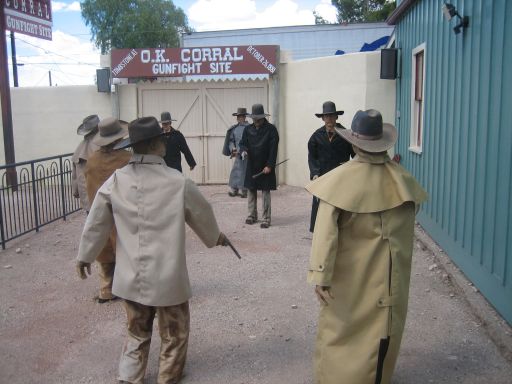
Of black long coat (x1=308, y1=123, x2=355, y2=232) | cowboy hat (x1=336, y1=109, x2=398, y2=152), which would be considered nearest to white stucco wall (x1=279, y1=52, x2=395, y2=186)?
black long coat (x1=308, y1=123, x2=355, y2=232)

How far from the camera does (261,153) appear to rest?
8.78 m

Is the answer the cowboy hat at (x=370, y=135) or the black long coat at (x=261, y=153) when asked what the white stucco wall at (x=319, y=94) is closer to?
the black long coat at (x=261, y=153)

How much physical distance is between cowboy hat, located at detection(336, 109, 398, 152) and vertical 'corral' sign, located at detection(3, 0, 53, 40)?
12106 mm

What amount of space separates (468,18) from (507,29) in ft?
4.04

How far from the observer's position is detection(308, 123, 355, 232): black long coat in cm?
711

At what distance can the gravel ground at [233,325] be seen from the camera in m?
4.10

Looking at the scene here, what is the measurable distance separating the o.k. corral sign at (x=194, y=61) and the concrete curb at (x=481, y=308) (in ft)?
22.7

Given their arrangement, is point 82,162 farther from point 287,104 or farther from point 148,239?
point 287,104

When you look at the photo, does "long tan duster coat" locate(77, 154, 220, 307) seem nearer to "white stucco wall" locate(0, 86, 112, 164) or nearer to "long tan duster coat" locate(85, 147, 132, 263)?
"long tan duster coat" locate(85, 147, 132, 263)

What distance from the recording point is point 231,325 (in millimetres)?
4953

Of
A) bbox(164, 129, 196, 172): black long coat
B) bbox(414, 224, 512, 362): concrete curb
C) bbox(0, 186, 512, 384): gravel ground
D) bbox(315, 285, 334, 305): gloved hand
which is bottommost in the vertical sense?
bbox(0, 186, 512, 384): gravel ground

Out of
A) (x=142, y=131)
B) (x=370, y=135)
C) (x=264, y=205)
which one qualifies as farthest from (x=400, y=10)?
(x=142, y=131)

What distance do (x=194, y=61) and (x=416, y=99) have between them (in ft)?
18.5

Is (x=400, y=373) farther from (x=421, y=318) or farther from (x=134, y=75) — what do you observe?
(x=134, y=75)
